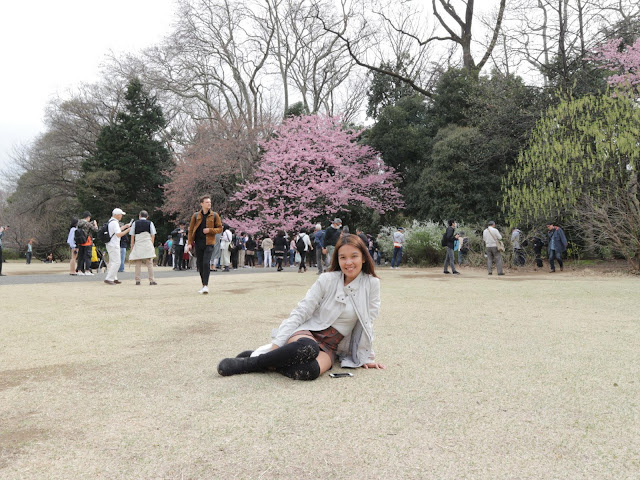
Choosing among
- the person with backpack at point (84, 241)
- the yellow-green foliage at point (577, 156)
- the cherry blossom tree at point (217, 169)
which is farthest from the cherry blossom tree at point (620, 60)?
the cherry blossom tree at point (217, 169)

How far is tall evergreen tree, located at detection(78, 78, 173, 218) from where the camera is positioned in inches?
1201

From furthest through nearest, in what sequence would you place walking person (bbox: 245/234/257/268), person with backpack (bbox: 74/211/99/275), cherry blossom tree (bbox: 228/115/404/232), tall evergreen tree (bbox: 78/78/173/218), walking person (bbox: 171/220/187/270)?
tall evergreen tree (bbox: 78/78/173/218) < cherry blossom tree (bbox: 228/115/404/232) < walking person (bbox: 245/234/257/268) < walking person (bbox: 171/220/187/270) < person with backpack (bbox: 74/211/99/275)

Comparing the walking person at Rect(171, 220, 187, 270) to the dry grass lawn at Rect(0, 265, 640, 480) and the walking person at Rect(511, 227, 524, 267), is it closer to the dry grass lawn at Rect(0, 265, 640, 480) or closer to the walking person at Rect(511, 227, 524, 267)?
the walking person at Rect(511, 227, 524, 267)

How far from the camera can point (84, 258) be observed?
13891 millimetres

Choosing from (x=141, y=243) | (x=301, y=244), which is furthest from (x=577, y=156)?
(x=141, y=243)

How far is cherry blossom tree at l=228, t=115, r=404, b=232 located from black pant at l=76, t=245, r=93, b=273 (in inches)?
378

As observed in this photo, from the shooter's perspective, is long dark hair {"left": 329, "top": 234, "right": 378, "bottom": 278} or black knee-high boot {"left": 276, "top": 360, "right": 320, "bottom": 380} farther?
long dark hair {"left": 329, "top": 234, "right": 378, "bottom": 278}

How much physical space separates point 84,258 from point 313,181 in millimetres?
11602

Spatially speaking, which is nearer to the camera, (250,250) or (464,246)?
(464,246)

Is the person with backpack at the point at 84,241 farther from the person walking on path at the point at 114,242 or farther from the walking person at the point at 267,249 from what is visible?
the walking person at the point at 267,249

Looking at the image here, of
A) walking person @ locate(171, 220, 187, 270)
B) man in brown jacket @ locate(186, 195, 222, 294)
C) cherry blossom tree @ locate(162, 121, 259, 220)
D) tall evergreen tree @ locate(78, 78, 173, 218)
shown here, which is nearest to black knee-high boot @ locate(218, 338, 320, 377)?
man in brown jacket @ locate(186, 195, 222, 294)

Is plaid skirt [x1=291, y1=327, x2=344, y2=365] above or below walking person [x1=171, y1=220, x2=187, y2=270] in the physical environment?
below

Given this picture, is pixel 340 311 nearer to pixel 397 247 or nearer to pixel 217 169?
pixel 397 247

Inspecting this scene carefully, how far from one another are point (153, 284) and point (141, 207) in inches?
862
